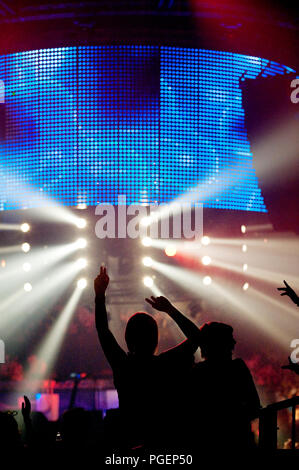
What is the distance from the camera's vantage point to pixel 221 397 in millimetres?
1875

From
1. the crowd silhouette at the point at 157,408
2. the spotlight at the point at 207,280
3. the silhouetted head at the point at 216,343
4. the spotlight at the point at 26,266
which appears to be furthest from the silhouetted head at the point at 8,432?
the spotlight at the point at 207,280

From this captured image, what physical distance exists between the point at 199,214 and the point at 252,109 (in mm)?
1030

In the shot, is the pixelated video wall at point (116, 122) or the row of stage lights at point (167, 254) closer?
the pixelated video wall at point (116, 122)

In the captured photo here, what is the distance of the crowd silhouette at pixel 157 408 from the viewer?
5.67ft

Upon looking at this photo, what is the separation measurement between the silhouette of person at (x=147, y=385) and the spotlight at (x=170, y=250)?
4.81m

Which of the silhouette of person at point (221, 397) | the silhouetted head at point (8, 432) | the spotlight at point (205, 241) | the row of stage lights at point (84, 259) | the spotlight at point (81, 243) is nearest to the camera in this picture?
the silhouetted head at point (8, 432)

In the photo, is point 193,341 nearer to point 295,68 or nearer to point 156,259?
point 295,68

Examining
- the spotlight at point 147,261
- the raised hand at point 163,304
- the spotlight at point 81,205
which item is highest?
the spotlight at point 81,205

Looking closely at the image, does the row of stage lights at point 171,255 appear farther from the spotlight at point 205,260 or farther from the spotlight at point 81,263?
the spotlight at point 81,263

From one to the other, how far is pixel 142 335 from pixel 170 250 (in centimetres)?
506

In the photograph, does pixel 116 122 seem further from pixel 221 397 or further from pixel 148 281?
pixel 148 281

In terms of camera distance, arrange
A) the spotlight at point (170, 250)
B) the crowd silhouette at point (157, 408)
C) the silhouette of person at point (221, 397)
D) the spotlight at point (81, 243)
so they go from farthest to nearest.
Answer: the spotlight at point (170, 250)
the spotlight at point (81, 243)
the silhouette of person at point (221, 397)
the crowd silhouette at point (157, 408)

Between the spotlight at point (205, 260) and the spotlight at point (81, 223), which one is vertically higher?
the spotlight at point (81, 223)
